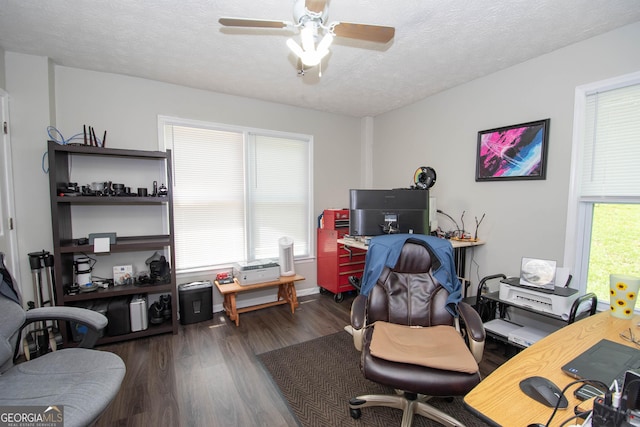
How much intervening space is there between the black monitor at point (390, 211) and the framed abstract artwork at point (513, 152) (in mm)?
651

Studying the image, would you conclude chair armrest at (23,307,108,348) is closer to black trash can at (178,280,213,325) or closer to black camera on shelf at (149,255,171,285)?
black camera on shelf at (149,255,171,285)

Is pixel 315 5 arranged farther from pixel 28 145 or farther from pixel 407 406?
pixel 28 145

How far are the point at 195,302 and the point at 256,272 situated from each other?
28.0 inches

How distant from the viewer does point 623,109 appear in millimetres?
1895

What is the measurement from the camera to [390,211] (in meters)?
2.76

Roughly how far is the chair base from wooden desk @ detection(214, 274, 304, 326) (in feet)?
5.32

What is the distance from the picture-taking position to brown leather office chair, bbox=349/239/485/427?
1.29 meters

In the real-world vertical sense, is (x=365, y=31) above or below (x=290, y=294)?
above

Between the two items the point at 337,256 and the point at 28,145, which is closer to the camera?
the point at 28,145

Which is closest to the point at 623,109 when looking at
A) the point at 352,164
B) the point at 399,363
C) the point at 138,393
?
the point at 399,363

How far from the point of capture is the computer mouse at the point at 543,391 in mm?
794

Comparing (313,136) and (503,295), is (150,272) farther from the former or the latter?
(503,295)

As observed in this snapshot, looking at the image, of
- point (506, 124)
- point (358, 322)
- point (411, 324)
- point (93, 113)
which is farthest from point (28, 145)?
point (506, 124)

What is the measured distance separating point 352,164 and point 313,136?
0.78 m
